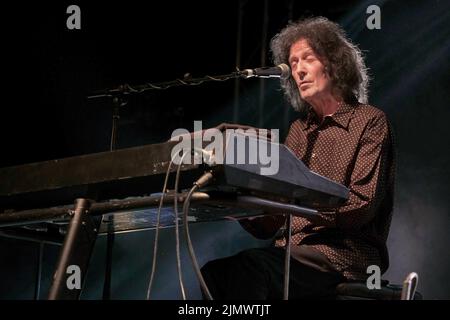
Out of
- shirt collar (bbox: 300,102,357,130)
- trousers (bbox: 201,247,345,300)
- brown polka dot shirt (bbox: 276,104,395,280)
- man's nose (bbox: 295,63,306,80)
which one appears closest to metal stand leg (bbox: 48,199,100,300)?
trousers (bbox: 201,247,345,300)

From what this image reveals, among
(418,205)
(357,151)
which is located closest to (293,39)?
(357,151)

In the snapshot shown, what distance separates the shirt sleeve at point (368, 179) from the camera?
255cm

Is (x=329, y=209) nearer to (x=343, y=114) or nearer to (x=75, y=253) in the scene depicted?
(x=343, y=114)

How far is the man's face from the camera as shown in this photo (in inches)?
124

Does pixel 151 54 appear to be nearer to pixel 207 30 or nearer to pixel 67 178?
pixel 207 30

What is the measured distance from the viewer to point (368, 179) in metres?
2.66

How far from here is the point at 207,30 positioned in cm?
568

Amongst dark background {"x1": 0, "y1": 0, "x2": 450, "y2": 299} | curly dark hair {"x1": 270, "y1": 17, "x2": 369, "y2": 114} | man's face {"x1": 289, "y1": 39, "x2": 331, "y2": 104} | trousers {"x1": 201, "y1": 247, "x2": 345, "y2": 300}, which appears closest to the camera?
trousers {"x1": 201, "y1": 247, "x2": 345, "y2": 300}

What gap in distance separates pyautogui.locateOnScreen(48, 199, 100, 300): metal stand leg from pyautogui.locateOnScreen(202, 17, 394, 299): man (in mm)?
605

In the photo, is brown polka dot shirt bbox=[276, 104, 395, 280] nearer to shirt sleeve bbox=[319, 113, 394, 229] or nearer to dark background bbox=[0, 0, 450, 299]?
shirt sleeve bbox=[319, 113, 394, 229]

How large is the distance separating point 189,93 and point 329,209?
334cm

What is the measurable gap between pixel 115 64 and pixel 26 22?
32.6 inches

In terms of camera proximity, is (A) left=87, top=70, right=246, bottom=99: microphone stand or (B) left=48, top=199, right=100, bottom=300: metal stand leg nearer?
(B) left=48, top=199, right=100, bottom=300: metal stand leg

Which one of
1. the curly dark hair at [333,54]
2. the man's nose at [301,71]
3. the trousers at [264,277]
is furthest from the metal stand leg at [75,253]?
the curly dark hair at [333,54]
